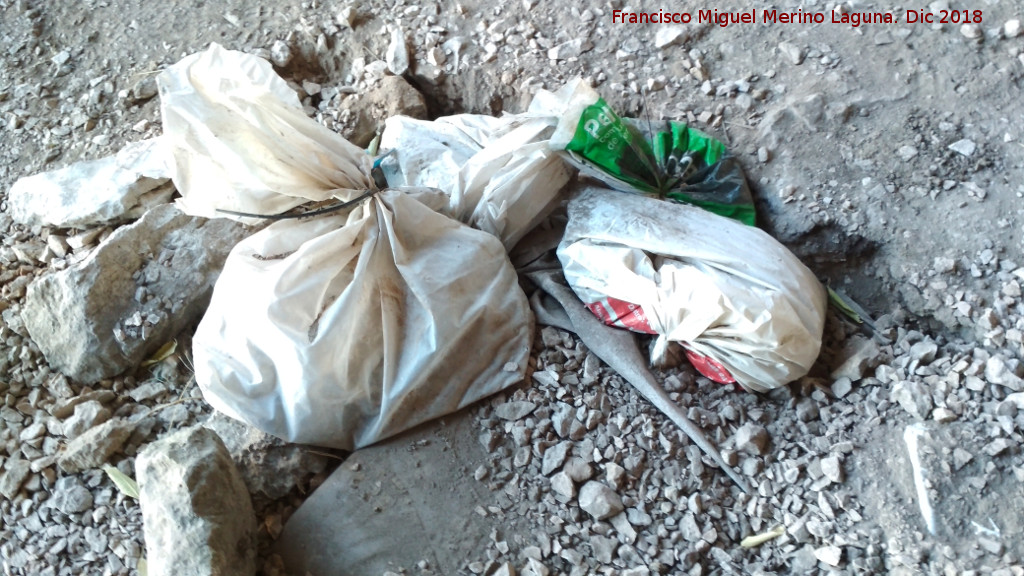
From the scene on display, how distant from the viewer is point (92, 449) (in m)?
1.64

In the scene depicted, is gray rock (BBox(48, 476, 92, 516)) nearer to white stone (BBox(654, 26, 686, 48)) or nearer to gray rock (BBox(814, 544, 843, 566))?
gray rock (BBox(814, 544, 843, 566))

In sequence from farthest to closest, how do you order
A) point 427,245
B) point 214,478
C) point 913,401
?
point 427,245 < point 913,401 < point 214,478

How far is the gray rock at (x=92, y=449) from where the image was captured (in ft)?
5.39

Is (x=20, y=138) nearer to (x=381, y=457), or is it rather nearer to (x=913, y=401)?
(x=381, y=457)

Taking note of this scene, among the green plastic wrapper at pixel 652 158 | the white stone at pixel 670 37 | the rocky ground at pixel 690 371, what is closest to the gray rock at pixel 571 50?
the rocky ground at pixel 690 371

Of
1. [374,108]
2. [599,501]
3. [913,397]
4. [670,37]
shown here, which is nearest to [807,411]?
[913,397]

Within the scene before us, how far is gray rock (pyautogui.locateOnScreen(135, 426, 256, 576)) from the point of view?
54.8 inches

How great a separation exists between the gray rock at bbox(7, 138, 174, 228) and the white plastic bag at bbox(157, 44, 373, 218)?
0.36 meters

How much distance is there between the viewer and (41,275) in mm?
1986

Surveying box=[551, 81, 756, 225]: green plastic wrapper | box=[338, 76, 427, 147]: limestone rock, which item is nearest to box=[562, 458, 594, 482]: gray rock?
box=[551, 81, 756, 225]: green plastic wrapper

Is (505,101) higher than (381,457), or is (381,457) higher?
(505,101)

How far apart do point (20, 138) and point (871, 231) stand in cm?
224

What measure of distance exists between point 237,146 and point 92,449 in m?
0.68

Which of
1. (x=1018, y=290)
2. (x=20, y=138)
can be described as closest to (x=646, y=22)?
(x=1018, y=290)
